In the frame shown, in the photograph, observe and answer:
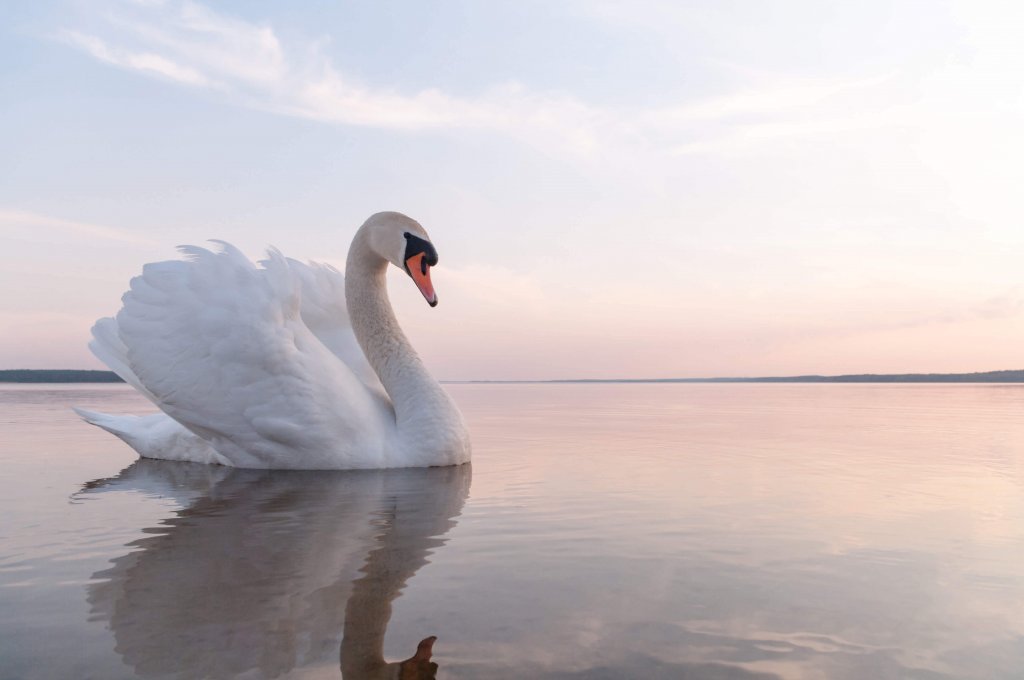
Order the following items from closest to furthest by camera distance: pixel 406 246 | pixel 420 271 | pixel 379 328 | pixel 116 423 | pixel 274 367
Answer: pixel 274 367
pixel 420 271
pixel 406 246
pixel 379 328
pixel 116 423

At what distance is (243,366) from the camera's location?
6.73 meters

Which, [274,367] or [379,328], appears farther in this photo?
[379,328]

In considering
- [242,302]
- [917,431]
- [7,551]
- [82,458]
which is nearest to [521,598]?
[7,551]

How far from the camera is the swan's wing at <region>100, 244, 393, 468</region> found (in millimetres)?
6734

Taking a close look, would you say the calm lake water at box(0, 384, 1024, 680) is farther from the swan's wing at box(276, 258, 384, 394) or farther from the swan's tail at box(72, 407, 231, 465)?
the swan's wing at box(276, 258, 384, 394)

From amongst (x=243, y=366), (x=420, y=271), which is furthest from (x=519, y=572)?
(x=420, y=271)

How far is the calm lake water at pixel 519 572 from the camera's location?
2.70 meters

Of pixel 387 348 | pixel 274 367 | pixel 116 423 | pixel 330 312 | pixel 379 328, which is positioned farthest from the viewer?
pixel 330 312

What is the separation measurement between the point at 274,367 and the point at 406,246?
1849 mm

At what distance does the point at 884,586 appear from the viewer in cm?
360

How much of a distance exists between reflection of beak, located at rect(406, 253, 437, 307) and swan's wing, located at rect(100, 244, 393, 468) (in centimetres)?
109

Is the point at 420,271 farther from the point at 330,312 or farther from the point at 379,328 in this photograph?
the point at 330,312

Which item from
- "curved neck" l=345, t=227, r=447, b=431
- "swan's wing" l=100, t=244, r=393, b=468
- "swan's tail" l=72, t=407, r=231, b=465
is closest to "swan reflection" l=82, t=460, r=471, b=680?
"swan's wing" l=100, t=244, r=393, b=468

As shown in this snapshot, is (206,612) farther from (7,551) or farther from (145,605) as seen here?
(7,551)
